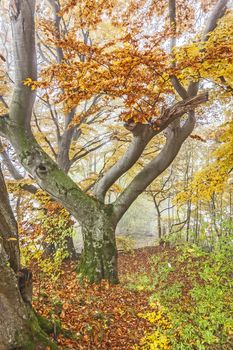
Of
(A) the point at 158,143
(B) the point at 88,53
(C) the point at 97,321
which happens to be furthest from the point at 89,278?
(A) the point at 158,143

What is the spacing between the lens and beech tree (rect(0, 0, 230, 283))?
14.0 feet

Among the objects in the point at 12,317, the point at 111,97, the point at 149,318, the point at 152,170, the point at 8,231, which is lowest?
the point at 149,318

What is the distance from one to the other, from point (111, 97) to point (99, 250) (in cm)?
342

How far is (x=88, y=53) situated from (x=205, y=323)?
4.14 metres

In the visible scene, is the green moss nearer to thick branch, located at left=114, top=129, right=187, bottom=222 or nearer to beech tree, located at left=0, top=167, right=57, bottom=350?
beech tree, located at left=0, top=167, right=57, bottom=350

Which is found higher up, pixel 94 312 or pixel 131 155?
pixel 131 155

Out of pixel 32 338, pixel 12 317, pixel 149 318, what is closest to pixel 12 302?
pixel 12 317

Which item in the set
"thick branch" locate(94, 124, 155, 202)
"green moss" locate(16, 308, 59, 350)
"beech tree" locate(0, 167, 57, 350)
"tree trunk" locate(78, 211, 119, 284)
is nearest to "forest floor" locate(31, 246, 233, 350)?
"green moss" locate(16, 308, 59, 350)

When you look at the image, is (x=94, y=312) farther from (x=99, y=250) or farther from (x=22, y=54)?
(x=22, y=54)

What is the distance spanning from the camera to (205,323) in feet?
9.95

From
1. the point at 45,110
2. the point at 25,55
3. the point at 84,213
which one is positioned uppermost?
the point at 45,110

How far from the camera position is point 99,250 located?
18.8 feet

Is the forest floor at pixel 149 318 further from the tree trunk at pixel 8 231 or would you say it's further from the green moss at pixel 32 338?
the tree trunk at pixel 8 231

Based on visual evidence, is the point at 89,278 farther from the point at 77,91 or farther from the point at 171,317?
the point at 77,91
